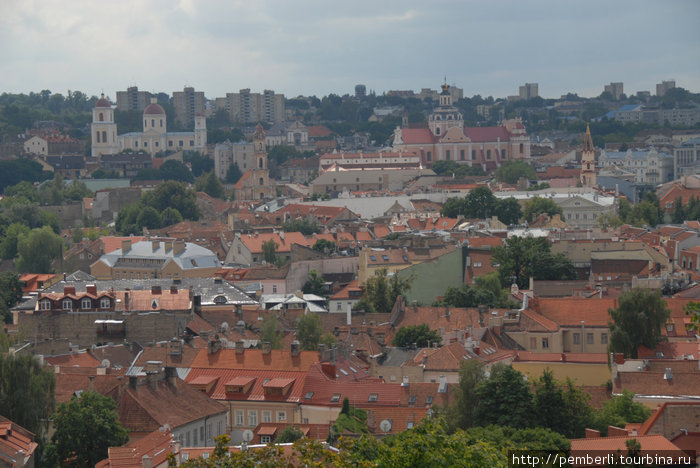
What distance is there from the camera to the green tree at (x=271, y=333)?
131ft

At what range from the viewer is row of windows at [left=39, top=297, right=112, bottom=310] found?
4446 cm

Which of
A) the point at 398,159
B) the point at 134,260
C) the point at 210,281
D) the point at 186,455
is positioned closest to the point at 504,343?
the point at 210,281

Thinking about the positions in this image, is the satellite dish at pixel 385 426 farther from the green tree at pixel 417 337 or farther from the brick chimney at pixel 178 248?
the brick chimney at pixel 178 248

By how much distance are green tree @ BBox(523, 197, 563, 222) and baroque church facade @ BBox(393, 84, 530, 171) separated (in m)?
61.4

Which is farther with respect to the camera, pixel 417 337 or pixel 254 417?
pixel 417 337

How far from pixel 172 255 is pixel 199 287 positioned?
50.8 ft

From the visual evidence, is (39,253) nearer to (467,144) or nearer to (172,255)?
(172,255)

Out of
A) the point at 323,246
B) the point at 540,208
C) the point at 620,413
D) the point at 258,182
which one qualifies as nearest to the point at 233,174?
the point at 258,182

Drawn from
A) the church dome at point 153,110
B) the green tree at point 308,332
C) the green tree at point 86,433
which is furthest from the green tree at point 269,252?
the church dome at point 153,110

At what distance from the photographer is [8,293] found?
5553 centimetres

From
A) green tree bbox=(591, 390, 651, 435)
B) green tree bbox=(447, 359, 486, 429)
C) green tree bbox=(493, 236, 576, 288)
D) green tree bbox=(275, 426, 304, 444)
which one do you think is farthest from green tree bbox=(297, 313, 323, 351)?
green tree bbox=(493, 236, 576, 288)

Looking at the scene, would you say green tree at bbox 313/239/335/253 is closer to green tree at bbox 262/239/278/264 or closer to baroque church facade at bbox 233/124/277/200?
green tree at bbox 262/239/278/264

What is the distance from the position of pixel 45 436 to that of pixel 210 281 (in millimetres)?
24581

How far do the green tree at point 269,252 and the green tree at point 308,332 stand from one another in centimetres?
2489
